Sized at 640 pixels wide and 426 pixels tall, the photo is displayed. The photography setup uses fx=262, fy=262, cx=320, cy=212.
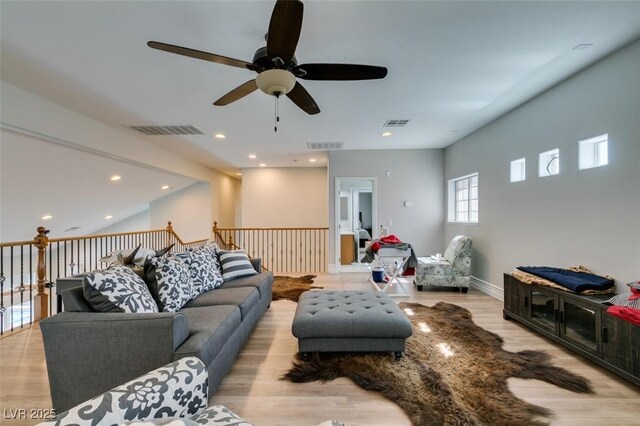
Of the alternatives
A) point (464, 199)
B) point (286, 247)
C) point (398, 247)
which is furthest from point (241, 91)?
point (286, 247)

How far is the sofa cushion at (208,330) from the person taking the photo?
1.65 meters

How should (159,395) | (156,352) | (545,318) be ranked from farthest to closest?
1. (545,318)
2. (156,352)
3. (159,395)

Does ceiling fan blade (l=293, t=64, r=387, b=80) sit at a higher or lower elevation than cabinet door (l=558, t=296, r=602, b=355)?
higher

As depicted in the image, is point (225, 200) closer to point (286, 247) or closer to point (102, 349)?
point (286, 247)

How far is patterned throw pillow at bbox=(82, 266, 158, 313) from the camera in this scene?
5.68ft

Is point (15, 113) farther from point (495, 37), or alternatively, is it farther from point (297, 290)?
point (495, 37)

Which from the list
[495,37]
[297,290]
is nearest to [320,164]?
[297,290]

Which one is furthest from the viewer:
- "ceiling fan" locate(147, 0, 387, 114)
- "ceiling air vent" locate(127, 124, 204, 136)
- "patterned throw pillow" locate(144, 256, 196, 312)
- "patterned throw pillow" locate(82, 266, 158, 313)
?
"ceiling air vent" locate(127, 124, 204, 136)

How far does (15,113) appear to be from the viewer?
2.74m

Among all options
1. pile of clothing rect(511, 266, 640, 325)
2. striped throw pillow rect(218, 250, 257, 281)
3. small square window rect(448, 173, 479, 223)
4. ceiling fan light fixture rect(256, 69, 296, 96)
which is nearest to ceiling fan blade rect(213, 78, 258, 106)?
ceiling fan light fixture rect(256, 69, 296, 96)

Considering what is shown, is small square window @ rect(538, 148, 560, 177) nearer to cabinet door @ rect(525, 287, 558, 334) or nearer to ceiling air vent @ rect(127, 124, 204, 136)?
cabinet door @ rect(525, 287, 558, 334)

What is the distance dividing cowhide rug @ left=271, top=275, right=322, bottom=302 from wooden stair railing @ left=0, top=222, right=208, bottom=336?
2557 millimetres

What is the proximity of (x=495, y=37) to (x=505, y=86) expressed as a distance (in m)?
1.03

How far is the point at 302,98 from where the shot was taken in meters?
2.21
